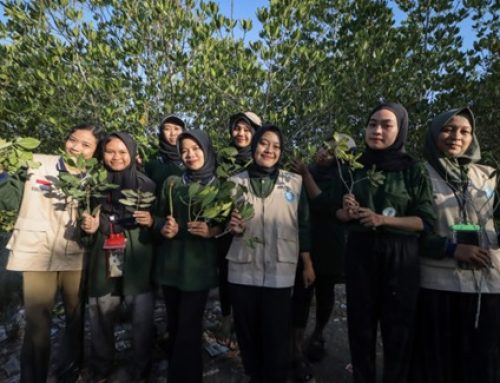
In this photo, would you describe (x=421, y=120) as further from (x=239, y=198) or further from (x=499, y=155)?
(x=239, y=198)

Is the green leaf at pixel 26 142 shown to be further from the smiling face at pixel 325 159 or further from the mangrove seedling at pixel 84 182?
the smiling face at pixel 325 159

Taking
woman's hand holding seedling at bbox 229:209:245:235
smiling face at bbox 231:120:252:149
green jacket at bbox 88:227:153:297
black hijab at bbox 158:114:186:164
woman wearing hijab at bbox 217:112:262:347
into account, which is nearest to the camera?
woman's hand holding seedling at bbox 229:209:245:235

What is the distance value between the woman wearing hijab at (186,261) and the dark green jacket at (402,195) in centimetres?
107

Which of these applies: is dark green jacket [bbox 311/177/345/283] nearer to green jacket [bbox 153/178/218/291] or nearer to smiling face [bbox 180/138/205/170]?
green jacket [bbox 153/178/218/291]

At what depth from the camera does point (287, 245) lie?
2.25 metres

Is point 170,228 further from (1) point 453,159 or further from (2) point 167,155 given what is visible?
(1) point 453,159

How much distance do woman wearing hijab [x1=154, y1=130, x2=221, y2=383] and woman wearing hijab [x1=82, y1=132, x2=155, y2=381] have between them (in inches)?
5.9

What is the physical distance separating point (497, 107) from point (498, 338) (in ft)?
10.8

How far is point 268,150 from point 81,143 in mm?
1403

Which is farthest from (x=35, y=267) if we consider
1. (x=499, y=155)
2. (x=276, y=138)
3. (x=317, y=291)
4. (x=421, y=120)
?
(x=499, y=155)

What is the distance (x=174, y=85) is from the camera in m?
3.80

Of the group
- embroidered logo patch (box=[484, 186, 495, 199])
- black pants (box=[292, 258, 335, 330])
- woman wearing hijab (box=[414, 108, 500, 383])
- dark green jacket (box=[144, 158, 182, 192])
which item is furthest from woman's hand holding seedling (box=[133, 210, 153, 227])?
embroidered logo patch (box=[484, 186, 495, 199])

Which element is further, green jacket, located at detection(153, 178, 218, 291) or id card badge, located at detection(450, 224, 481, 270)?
A: green jacket, located at detection(153, 178, 218, 291)

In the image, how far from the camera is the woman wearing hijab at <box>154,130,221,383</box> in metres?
2.27
